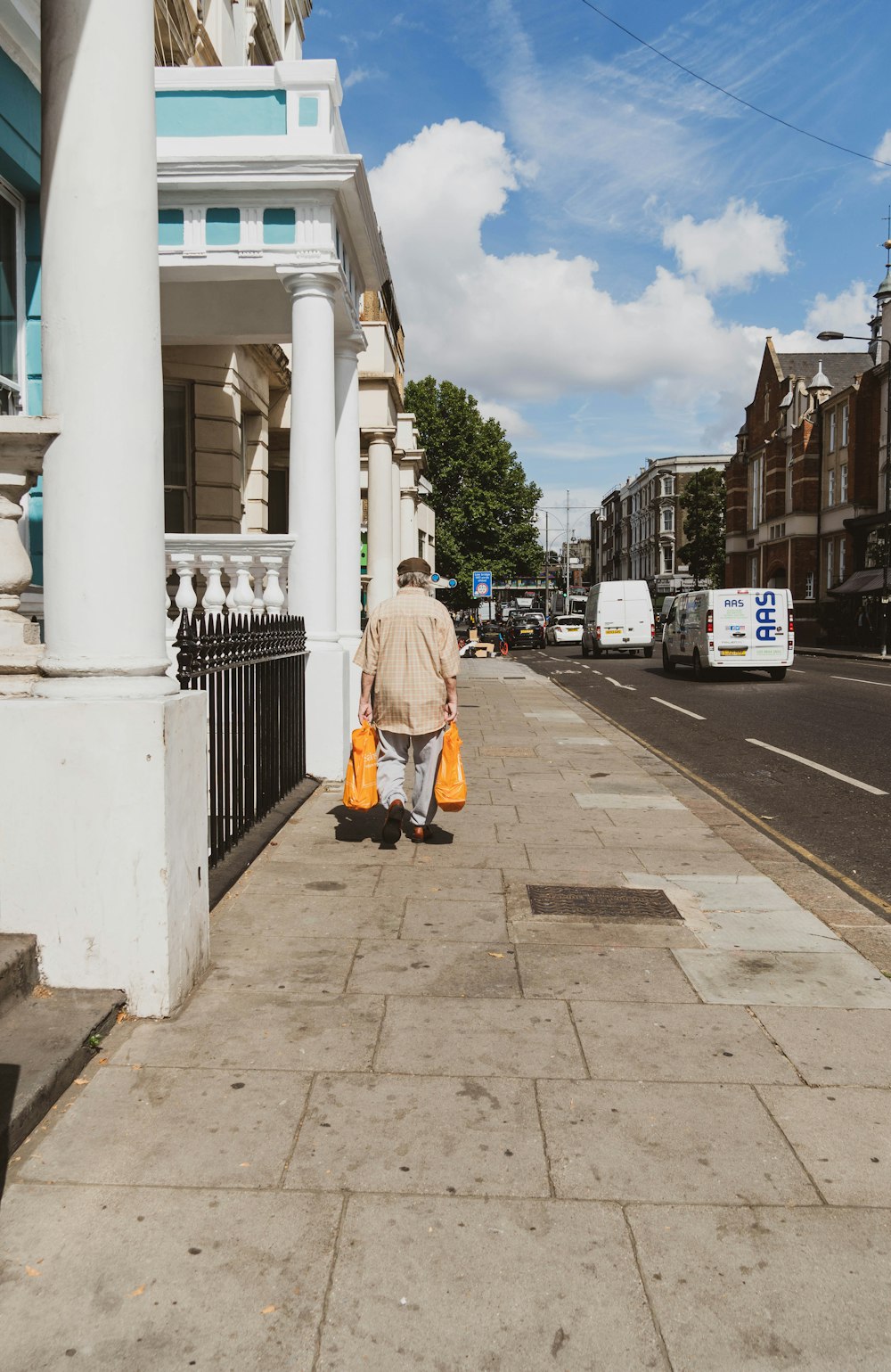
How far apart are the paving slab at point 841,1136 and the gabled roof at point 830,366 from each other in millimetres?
63099

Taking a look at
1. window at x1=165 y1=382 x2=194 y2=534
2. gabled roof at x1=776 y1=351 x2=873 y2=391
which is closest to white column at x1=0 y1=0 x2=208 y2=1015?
window at x1=165 y1=382 x2=194 y2=534

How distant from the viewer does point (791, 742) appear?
12953mm

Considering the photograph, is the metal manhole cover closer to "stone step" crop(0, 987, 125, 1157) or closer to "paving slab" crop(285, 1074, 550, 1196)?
"paving slab" crop(285, 1074, 550, 1196)

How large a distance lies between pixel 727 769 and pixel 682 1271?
874 cm

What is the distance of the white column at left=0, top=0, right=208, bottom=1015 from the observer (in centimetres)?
366

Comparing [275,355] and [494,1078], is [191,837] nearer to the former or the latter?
[494,1078]

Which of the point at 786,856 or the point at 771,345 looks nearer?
the point at 786,856

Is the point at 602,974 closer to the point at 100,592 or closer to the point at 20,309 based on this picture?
the point at 100,592

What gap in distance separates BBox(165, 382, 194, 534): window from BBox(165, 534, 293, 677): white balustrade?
4.68 metres

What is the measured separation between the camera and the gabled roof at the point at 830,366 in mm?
61875

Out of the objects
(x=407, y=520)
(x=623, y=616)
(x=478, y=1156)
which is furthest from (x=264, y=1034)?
(x=623, y=616)

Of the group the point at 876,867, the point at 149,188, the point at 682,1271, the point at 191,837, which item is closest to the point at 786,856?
the point at 876,867

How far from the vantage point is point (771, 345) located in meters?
66.6

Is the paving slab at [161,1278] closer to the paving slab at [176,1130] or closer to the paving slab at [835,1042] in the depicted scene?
the paving slab at [176,1130]
